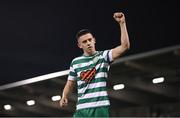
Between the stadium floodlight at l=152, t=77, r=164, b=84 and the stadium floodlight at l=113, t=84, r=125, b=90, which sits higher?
the stadium floodlight at l=152, t=77, r=164, b=84

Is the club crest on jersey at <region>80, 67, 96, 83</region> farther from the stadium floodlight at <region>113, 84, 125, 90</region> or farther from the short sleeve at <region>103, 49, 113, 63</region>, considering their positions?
the stadium floodlight at <region>113, 84, 125, 90</region>

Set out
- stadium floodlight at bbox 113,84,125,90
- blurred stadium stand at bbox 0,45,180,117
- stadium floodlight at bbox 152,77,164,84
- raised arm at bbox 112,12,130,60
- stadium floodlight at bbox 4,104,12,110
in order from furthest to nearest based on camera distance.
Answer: stadium floodlight at bbox 4,104,12,110 < stadium floodlight at bbox 113,84,125,90 < stadium floodlight at bbox 152,77,164,84 < blurred stadium stand at bbox 0,45,180,117 < raised arm at bbox 112,12,130,60

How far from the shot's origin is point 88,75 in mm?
2248

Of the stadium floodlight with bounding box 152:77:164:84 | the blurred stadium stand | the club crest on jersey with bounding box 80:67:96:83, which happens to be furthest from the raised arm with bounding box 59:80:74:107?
the stadium floodlight with bounding box 152:77:164:84

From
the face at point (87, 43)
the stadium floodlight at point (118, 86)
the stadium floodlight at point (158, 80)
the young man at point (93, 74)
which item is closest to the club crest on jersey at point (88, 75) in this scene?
the young man at point (93, 74)

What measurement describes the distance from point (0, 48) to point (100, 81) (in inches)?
163

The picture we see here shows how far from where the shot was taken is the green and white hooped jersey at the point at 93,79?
2.21 meters

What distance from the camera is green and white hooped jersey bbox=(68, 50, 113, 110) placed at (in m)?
2.21

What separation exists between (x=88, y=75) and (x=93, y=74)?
0.03m

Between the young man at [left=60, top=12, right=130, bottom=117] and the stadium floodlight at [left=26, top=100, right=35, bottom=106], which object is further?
the stadium floodlight at [left=26, top=100, right=35, bottom=106]

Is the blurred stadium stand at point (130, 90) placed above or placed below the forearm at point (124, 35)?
below

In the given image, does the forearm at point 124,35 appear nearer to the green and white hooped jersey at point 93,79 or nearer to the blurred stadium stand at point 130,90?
the green and white hooped jersey at point 93,79

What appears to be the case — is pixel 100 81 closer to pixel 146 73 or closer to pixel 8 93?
pixel 146 73

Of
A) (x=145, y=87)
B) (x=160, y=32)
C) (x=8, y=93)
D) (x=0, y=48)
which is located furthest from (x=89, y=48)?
(x=8, y=93)
